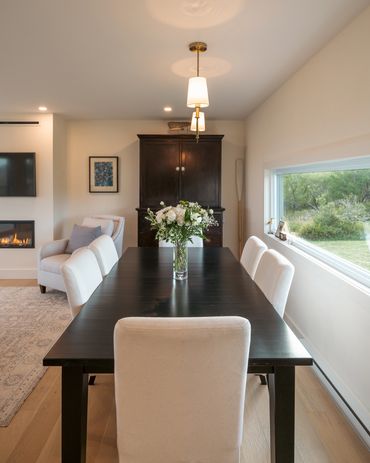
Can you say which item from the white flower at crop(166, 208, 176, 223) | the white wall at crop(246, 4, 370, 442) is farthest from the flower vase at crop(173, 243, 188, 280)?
the white wall at crop(246, 4, 370, 442)

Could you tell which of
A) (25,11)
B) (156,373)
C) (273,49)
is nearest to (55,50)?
(25,11)

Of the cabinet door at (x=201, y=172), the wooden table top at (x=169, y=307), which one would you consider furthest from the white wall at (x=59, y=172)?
the wooden table top at (x=169, y=307)

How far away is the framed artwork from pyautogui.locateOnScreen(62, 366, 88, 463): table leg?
4441 millimetres

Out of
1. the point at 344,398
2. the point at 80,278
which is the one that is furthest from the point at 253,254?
the point at 80,278

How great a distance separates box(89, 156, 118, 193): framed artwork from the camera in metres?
5.48

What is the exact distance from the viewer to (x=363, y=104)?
2.09 metres

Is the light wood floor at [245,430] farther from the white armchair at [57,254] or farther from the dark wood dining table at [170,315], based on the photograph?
the white armchair at [57,254]

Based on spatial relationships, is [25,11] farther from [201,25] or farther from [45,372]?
[45,372]

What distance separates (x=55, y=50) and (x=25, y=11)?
0.59 meters

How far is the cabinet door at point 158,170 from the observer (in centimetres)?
496

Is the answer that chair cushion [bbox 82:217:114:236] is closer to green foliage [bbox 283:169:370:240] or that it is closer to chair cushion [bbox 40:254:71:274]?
chair cushion [bbox 40:254:71:274]

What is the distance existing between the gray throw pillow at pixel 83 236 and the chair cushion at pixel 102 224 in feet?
0.51

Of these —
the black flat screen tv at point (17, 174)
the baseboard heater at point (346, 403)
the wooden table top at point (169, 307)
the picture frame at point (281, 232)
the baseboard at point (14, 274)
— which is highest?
the black flat screen tv at point (17, 174)

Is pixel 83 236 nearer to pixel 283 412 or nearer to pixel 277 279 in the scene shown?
pixel 277 279
